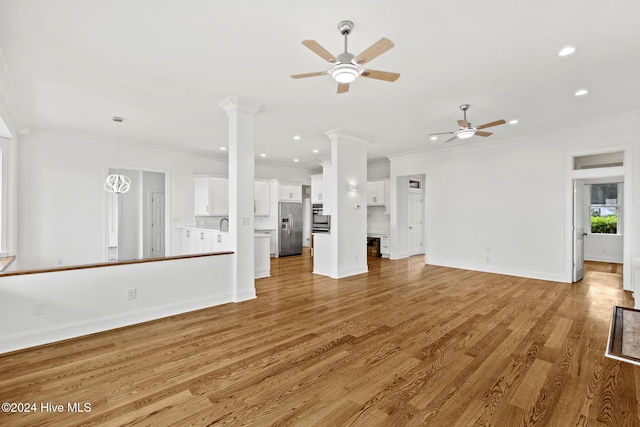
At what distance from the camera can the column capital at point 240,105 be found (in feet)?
13.9

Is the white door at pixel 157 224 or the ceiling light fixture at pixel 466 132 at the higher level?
the ceiling light fixture at pixel 466 132

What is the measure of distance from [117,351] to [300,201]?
700 centimetres

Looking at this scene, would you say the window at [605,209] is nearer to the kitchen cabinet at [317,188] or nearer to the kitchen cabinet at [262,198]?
the kitchen cabinet at [317,188]

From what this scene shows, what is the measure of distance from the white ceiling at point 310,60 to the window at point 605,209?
3828 millimetres

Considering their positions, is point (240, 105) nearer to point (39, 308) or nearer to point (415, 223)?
point (39, 308)

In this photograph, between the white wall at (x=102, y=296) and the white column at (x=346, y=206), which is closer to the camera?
the white wall at (x=102, y=296)

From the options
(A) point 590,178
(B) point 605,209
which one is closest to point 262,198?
(A) point 590,178

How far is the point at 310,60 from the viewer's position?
3.18m

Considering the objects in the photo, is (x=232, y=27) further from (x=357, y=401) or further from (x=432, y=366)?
(x=432, y=366)

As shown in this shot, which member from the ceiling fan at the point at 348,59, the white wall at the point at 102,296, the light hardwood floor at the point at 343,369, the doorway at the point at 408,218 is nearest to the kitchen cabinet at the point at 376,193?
the doorway at the point at 408,218

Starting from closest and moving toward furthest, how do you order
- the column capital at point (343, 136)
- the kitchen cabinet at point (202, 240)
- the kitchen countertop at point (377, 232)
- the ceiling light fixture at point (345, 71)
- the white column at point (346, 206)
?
the ceiling light fixture at point (345, 71)
the kitchen cabinet at point (202, 240)
the column capital at point (343, 136)
the white column at point (346, 206)
the kitchen countertop at point (377, 232)

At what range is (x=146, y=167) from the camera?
716 cm

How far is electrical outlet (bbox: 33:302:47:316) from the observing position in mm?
2990

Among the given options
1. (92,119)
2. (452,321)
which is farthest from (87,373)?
(92,119)
